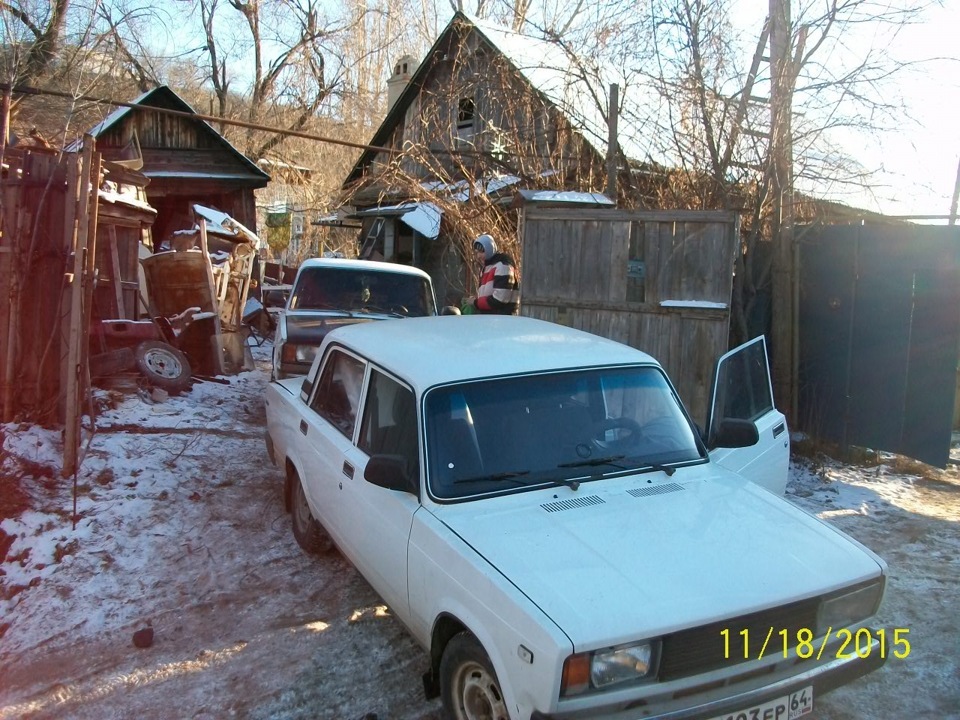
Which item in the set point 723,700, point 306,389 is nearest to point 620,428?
point 723,700

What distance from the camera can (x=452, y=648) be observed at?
2.91 meters

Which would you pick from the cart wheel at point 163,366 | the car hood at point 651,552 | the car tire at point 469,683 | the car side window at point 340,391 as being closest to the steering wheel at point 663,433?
the car hood at point 651,552

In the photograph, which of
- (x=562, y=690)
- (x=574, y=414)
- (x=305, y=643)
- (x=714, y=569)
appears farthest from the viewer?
(x=305, y=643)

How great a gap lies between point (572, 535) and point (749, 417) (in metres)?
2.36

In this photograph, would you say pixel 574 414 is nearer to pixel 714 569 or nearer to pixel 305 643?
pixel 714 569

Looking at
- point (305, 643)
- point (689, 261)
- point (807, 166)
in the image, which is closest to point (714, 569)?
point (305, 643)

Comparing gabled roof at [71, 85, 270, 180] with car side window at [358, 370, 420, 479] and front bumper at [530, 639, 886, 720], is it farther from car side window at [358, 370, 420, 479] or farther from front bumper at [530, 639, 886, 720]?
front bumper at [530, 639, 886, 720]

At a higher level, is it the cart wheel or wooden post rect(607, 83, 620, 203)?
wooden post rect(607, 83, 620, 203)

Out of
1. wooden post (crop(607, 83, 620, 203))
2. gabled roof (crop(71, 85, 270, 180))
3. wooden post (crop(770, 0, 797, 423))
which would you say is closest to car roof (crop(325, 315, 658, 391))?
wooden post (crop(770, 0, 797, 423))

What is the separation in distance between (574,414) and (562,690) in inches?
58.2

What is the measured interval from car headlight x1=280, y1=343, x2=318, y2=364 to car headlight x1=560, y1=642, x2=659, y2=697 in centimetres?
570

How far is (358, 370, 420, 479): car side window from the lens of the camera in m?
3.49

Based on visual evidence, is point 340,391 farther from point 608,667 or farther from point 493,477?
point 608,667

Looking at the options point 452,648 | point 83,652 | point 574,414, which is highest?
point 574,414
